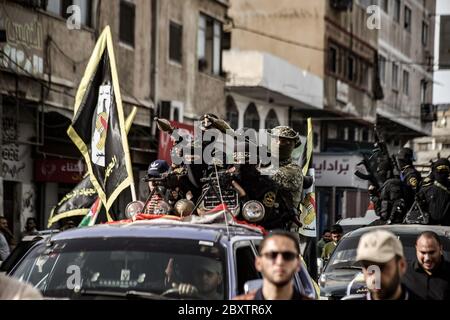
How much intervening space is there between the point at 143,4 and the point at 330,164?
275 inches

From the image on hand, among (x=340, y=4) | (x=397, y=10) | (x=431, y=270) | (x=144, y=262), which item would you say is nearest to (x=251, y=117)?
(x=340, y=4)

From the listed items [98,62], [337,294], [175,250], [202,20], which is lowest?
[337,294]

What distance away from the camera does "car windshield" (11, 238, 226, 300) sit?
8047mm

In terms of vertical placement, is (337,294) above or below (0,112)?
below

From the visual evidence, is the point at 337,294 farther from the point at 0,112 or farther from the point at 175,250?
the point at 0,112

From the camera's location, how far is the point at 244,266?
8.50m

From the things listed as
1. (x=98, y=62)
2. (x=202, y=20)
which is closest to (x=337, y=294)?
(x=98, y=62)

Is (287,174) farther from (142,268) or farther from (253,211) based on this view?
(142,268)


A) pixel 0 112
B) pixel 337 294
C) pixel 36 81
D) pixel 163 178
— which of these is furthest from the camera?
pixel 36 81

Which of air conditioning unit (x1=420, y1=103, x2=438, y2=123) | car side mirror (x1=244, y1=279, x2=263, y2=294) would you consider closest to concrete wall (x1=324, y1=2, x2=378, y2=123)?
air conditioning unit (x1=420, y1=103, x2=438, y2=123)

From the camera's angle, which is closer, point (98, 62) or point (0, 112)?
A: point (98, 62)

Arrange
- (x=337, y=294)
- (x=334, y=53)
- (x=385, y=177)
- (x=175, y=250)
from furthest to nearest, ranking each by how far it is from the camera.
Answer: (x=334, y=53) → (x=385, y=177) → (x=337, y=294) → (x=175, y=250)

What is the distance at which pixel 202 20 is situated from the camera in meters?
34.7

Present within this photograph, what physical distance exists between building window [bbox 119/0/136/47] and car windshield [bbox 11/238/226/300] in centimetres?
2081
